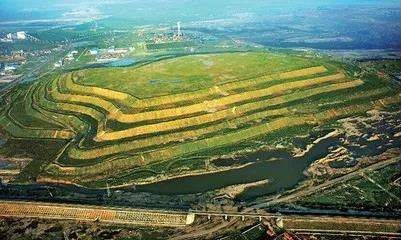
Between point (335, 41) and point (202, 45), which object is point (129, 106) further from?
point (335, 41)

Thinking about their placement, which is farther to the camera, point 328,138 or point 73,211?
point 328,138

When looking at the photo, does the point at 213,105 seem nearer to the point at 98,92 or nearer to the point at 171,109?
the point at 171,109

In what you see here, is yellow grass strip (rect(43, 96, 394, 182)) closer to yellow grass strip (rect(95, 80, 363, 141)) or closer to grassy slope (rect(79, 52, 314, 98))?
yellow grass strip (rect(95, 80, 363, 141))

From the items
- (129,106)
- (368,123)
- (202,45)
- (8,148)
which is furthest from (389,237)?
(202,45)

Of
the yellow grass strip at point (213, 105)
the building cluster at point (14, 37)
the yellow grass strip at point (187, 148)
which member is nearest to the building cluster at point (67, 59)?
the building cluster at point (14, 37)

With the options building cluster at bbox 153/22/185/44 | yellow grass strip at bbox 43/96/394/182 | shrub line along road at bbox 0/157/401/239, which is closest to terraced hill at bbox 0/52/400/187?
yellow grass strip at bbox 43/96/394/182

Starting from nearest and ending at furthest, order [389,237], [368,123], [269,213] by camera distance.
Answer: [389,237] < [269,213] < [368,123]

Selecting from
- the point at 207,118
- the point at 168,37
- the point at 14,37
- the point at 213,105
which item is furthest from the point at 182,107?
the point at 14,37
